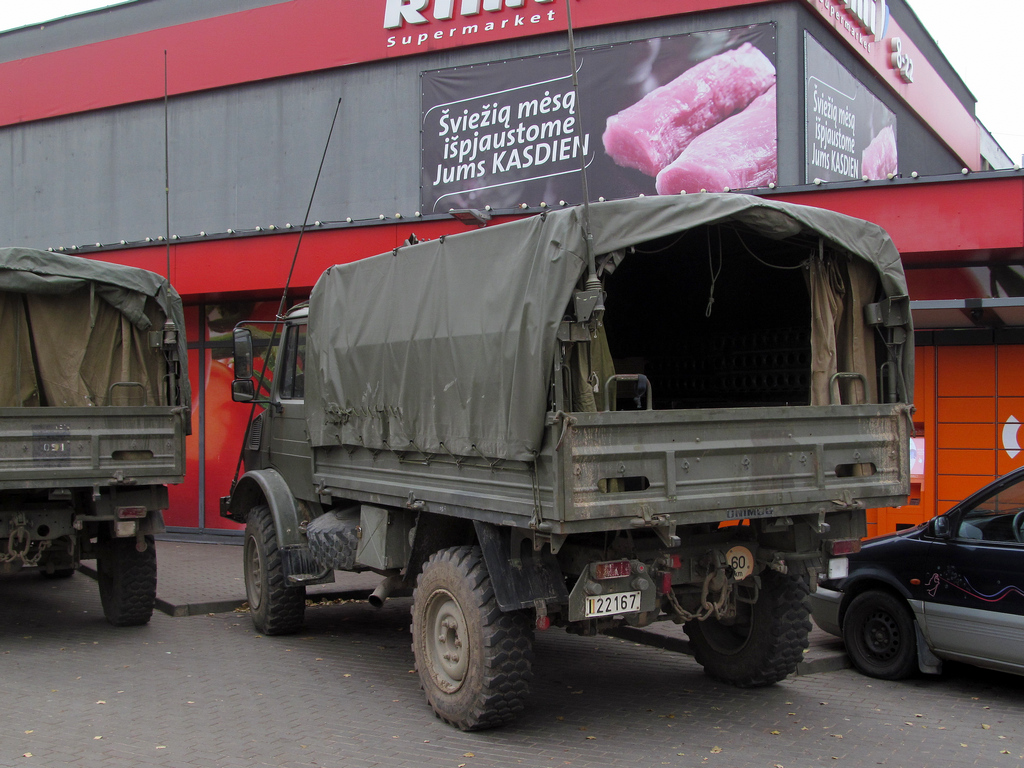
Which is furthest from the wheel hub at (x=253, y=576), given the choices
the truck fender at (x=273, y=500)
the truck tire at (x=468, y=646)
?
the truck tire at (x=468, y=646)

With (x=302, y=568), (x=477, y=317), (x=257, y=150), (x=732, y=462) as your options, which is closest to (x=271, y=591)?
(x=302, y=568)

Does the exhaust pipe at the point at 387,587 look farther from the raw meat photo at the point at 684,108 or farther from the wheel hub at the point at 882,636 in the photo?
the raw meat photo at the point at 684,108

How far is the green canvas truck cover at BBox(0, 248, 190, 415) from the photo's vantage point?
320 inches

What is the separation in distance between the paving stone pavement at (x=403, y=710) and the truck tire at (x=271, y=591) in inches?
7.6

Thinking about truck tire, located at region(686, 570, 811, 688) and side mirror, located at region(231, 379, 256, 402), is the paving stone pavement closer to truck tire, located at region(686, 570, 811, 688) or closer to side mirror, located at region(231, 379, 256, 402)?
truck tire, located at region(686, 570, 811, 688)

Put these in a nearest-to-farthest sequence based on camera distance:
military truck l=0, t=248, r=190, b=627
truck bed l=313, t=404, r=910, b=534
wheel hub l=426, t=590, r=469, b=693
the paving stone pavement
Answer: truck bed l=313, t=404, r=910, b=534 < the paving stone pavement < wheel hub l=426, t=590, r=469, b=693 < military truck l=0, t=248, r=190, b=627

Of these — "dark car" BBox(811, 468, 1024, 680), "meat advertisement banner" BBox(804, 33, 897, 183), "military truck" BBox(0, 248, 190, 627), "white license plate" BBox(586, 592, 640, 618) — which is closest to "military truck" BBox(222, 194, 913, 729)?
"white license plate" BBox(586, 592, 640, 618)

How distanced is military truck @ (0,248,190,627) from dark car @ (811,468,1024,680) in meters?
5.44

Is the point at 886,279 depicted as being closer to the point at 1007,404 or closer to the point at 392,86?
the point at 1007,404

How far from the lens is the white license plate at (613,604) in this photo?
498 centimetres

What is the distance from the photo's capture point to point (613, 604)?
5039 mm

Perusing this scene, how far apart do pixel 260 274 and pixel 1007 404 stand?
8958 mm

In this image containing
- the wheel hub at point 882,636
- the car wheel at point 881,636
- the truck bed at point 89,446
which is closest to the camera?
the car wheel at point 881,636

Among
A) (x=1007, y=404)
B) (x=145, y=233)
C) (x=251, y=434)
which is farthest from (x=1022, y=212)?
(x=145, y=233)
